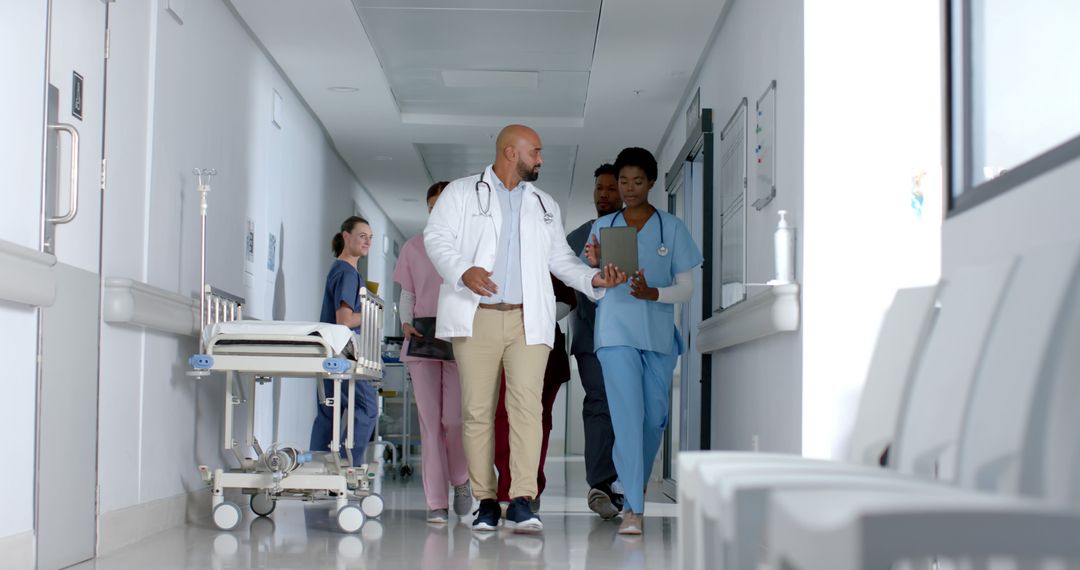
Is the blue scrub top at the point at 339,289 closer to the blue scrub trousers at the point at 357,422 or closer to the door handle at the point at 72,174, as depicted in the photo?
the blue scrub trousers at the point at 357,422

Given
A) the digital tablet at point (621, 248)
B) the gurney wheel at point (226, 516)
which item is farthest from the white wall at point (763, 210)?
the gurney wheel at point (226, 516)

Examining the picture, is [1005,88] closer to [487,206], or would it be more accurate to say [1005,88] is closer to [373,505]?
[487,206]

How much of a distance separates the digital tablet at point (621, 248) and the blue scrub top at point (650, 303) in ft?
0.68

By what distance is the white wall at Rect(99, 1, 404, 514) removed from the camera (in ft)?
14.4

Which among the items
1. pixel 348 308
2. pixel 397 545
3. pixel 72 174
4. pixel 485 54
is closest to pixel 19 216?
pixel 72 174

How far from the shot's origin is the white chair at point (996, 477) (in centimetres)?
108

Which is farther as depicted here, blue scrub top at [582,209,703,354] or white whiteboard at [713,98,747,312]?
white whiteboard at [713,98,747,312]

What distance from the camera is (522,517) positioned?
4.66m

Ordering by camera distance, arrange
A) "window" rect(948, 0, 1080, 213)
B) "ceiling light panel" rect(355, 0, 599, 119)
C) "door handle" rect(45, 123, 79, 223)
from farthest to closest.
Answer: "ceiling light panel" rect(355, 0, 599, 119), "door handle" rect(45, 123, 79, 223), "window" rect(948, 0, 1080, 213)

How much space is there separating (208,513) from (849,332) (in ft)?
10.4

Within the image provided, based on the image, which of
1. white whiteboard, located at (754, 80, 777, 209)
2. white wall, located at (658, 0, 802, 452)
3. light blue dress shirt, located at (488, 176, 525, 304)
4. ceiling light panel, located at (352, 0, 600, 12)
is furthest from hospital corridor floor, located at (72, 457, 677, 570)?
ceiling light panel, located at (352, 0, 600, 12)

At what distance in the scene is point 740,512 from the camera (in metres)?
1.43

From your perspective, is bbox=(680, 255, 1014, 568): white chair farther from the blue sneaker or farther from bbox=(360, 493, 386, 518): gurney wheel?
bbox=(360, 493, 386, 518): gurney wheel

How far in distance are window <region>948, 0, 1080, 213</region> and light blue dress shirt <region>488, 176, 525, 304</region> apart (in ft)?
7.54
